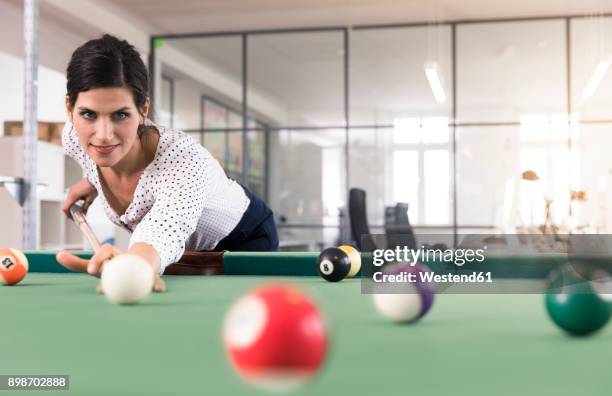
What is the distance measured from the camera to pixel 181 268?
7.31 feet

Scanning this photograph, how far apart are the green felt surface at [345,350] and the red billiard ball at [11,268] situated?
1.41 feet

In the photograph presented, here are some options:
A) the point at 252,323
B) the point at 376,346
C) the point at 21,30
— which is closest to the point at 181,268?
the point at 376,346

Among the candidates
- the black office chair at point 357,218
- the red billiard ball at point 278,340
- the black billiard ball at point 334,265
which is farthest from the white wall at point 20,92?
the red billiard ball at point 278,340

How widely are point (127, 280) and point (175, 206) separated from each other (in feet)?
1.93

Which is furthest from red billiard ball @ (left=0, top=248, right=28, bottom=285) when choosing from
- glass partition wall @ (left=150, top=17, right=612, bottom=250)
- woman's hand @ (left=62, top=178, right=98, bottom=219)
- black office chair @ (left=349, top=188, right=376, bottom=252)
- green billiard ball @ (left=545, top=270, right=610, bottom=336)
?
glass partition wall @ (left=150, top=17, right=612, bottom=250)

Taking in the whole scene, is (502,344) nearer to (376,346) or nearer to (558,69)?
(376,346)

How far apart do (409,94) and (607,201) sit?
2.77 meters

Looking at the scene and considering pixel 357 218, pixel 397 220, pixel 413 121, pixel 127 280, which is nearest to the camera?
pixel 127 280

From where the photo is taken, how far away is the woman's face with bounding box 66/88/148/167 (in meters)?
1.93

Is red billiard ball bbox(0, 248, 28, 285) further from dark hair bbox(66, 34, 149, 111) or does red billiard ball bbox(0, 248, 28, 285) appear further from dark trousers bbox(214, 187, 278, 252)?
dark trousers bbox(214, 187, 278, 252)

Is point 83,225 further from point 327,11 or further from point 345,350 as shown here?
point 327,11

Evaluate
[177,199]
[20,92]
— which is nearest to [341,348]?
[177,199]

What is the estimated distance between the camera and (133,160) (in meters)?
2.19

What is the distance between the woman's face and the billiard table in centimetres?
51
